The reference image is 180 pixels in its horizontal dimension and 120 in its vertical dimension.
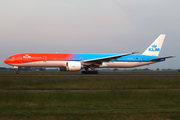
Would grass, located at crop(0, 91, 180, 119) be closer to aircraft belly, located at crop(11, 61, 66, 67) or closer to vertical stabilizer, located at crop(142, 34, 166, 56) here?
aircraft belly, located at crop(11, 61, 66, 67)

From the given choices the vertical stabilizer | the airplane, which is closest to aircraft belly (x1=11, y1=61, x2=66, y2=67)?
the airplane

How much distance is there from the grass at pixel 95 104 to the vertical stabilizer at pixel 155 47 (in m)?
29.4

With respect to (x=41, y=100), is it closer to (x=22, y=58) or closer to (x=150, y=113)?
(x=150, y=113)

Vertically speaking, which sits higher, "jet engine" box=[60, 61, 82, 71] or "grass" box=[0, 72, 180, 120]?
"jet engine" box=[60, 61, 82, 71]

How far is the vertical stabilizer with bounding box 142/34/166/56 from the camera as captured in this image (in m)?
41.8

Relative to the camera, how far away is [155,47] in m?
42.1

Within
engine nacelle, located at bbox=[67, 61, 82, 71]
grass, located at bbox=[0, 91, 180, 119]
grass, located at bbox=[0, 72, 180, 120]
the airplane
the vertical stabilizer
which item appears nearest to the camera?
grass, located at bbox=[0, 72, 180, 120]

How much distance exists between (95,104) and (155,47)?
34.5m

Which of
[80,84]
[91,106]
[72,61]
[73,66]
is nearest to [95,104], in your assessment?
[91,106]

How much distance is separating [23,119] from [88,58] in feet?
97.2

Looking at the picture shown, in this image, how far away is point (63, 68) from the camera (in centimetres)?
3638

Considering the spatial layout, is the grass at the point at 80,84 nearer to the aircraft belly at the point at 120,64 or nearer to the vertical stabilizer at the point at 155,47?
the aircraft belly at the point at 120,64

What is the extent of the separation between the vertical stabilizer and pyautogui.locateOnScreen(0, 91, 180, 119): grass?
96.5 ft

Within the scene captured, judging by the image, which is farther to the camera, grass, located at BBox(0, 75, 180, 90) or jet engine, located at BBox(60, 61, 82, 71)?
jet engine, located at BBox(60, 61, 82, 71)
